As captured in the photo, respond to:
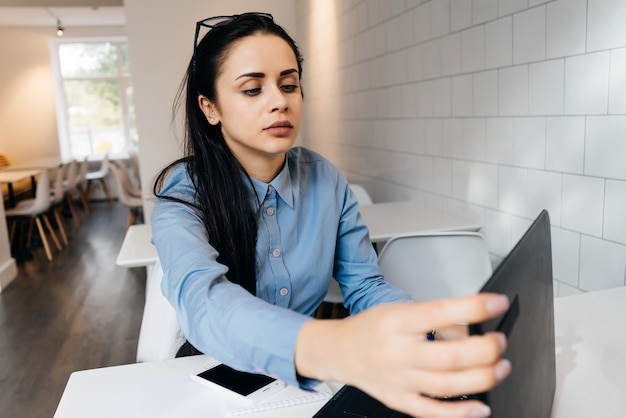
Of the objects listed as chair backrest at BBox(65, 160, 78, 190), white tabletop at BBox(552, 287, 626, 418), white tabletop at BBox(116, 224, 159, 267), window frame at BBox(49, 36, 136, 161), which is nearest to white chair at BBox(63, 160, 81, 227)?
chair backrest at BBox(65, 160, 78, 190)

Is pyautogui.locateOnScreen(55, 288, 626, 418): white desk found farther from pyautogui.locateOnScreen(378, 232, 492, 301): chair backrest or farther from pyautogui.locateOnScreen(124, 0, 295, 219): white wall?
pyautogui.locateOnScreen(124, 0, 295, 219): white wall

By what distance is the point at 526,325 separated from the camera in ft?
1.60

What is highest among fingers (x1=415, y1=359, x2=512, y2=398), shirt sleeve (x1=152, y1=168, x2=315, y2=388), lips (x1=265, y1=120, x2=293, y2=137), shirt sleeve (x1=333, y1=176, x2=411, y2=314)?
lips (x1=265, y1=120, x2=293, y2=137)

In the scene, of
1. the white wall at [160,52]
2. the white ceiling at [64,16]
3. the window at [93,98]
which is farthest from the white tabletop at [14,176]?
the window at [93,98]

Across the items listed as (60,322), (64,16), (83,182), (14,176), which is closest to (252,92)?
(60,322)

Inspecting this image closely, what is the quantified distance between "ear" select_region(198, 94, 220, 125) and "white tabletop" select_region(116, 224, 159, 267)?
0.95 m

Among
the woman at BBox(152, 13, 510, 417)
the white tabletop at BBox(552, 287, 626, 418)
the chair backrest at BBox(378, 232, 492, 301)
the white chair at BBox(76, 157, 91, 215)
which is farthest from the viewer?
the white chair at BBox(76, 157, 91, 215)

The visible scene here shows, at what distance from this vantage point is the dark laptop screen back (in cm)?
41

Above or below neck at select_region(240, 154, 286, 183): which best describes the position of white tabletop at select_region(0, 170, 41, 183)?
below

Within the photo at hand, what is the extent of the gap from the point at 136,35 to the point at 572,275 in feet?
10.2

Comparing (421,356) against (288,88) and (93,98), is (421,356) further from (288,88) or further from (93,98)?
(93,98)

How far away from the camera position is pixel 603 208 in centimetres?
170

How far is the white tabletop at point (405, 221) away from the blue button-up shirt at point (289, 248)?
3.09 ft

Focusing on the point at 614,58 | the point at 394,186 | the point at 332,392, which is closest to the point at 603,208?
the point at 614,58
